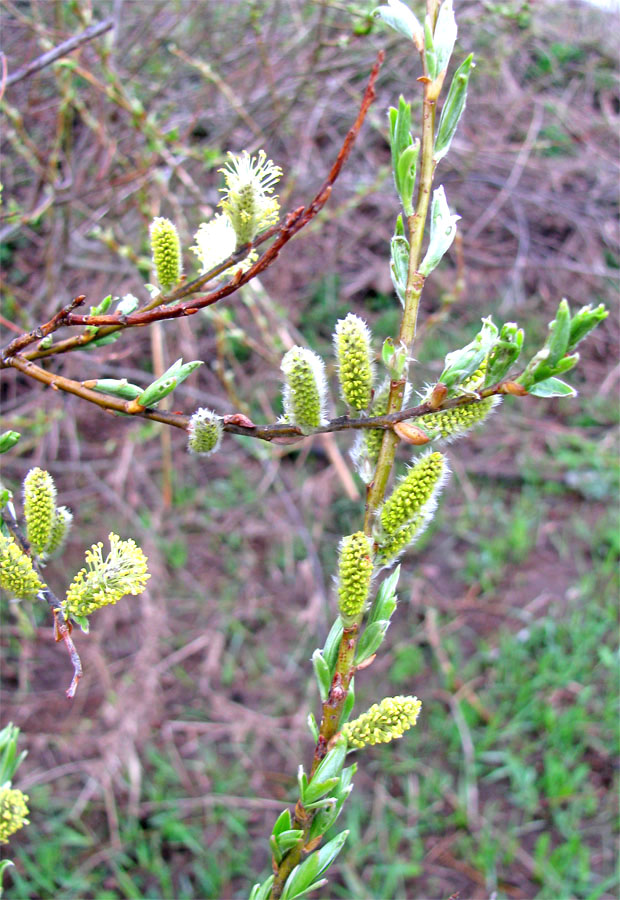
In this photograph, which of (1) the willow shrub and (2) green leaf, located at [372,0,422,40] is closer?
(1) the willow shrub

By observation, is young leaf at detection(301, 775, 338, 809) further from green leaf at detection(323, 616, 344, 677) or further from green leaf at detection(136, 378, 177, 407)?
green leaf at detection(136, 378, 177, 407)

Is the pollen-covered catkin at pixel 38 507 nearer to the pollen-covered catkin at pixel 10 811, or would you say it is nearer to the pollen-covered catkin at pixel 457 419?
the pollen-covered catkin at pixel 10 811

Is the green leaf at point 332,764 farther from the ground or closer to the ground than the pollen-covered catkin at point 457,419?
closer to the ground

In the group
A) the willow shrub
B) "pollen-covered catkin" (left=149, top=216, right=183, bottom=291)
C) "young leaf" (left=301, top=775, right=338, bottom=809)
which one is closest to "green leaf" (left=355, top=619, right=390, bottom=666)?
the willow shrub

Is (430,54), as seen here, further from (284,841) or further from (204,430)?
(284,841)

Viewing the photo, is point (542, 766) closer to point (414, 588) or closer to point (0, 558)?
point (414, 588)

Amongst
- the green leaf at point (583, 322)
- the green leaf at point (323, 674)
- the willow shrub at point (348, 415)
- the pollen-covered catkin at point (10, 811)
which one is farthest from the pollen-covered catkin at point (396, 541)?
the pollen-covered catkin at point (10, 811)

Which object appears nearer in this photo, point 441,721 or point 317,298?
point 441,721

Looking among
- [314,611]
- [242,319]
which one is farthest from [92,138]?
[314,611]
